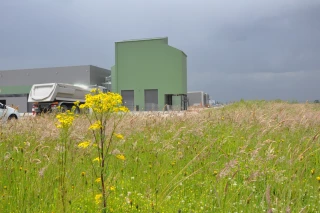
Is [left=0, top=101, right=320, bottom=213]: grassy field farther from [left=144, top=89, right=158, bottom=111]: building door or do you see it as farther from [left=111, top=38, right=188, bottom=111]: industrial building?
[left=144, top=89, right=158, bottom=111]: building door

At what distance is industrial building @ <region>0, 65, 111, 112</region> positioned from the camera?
177 feet

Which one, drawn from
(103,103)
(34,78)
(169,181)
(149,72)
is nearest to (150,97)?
(149,72)

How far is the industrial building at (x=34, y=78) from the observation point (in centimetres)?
5397

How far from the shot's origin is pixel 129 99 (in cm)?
4809

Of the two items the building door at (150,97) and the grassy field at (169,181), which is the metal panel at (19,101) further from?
the grassy field at (169,181)

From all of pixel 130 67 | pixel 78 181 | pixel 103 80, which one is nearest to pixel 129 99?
pixel 130 67

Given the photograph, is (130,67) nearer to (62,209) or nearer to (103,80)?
(103,80)

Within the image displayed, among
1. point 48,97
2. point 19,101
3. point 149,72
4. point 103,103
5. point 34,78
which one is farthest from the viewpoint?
point 34,78

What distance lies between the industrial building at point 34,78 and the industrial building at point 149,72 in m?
9.35

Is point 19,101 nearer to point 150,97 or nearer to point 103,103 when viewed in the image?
point 150,97

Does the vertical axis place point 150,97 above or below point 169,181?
above

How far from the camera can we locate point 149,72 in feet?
152

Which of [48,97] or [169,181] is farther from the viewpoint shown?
[48,97]

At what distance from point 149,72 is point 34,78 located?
26707 mm
